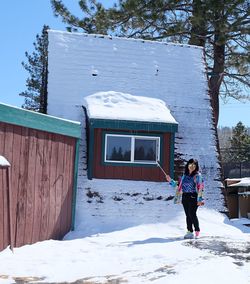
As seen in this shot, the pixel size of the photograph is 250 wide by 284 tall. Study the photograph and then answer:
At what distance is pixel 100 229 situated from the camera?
10.4 meters

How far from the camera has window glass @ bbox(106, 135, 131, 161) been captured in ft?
40.5

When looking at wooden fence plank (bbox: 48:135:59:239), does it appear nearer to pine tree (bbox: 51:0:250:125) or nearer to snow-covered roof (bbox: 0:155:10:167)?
snow-covered roof (bbox: 0:155:10:167)

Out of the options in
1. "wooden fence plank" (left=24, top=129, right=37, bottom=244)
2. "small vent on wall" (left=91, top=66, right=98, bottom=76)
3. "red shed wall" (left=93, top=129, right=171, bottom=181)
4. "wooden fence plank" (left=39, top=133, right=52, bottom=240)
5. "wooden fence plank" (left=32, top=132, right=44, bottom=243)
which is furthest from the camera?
"small vent on wall" (left=91, top=66, right=98, bottom=76)

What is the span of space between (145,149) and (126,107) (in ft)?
4.05

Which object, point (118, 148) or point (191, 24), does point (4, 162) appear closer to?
point (118, 148)

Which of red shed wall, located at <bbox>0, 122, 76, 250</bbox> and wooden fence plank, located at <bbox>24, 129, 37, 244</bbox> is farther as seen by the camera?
wooden fence plank, located at <bbox>24, 129, 37, 244</bbox>

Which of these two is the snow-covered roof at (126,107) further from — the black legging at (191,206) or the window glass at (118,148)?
the black legging at (191,206)

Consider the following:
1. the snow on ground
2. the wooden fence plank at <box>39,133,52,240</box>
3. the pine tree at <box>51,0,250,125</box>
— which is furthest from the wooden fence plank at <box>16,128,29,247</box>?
the pine tree at <box>51,0,250,125</box>

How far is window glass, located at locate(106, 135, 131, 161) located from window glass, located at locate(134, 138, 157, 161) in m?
0.22

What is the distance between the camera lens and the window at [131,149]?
1234 cm

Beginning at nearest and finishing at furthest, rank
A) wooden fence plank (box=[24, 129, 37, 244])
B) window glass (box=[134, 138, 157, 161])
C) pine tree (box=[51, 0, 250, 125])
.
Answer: wooden fence plank (box=[24, 129, 37, 244]), window glass (box=[134, 138, 157, 161]), pine tree (box=[51, 0, 250, 125])

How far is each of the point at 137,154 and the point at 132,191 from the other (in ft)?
3.37

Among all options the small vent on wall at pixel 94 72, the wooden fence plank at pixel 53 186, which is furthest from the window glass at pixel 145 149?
the wooden fence plank at pixel 53 186

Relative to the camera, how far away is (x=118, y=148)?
40.7 ft
